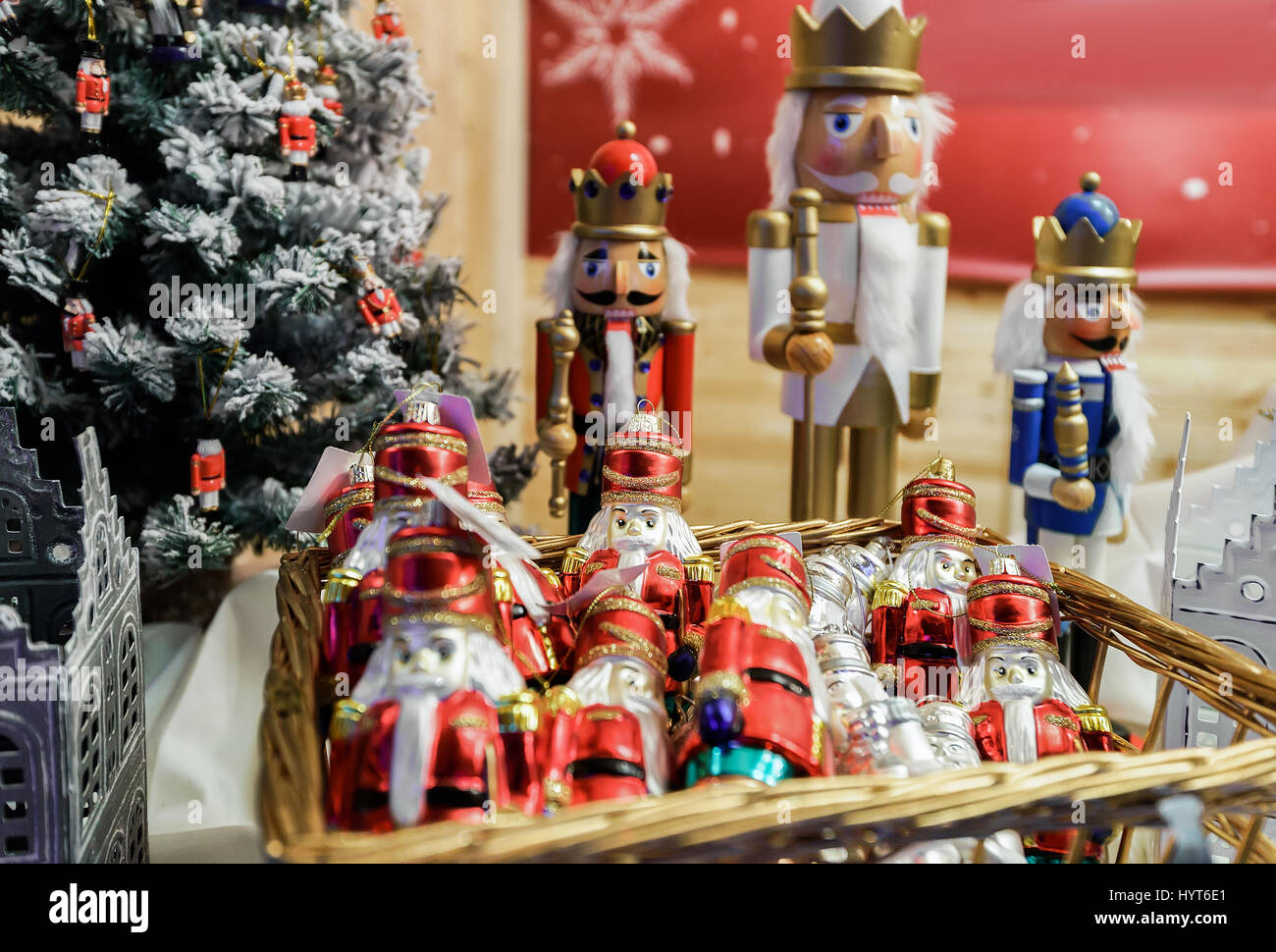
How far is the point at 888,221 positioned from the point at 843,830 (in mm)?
1268

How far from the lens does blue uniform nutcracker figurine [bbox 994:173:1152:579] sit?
1734mm

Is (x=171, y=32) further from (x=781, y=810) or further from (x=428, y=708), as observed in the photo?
(x=781, y=810)

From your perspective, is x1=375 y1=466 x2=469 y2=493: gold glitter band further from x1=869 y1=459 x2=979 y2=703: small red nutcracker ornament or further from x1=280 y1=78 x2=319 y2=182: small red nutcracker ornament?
x1=280 y1=78 x2=319 y2=182: small red nutcracker ornament

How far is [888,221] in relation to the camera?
1.79 meters

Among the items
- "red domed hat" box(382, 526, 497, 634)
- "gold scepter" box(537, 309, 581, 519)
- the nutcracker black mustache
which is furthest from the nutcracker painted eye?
"red domed hat" box(382, 526, 497, 634)

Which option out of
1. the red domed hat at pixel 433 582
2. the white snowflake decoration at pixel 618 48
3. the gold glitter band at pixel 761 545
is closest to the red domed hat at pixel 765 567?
the gold glitter band at pixel 761 545

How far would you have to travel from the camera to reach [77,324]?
62.5 inches

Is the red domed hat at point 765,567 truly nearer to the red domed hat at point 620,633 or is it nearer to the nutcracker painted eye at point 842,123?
the red domed hat at point 620,633

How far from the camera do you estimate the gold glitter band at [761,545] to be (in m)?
1.07

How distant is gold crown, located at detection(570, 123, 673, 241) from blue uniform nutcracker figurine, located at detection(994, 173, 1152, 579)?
0.63 m

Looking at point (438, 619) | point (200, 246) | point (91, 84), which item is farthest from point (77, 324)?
point (438, 619)
